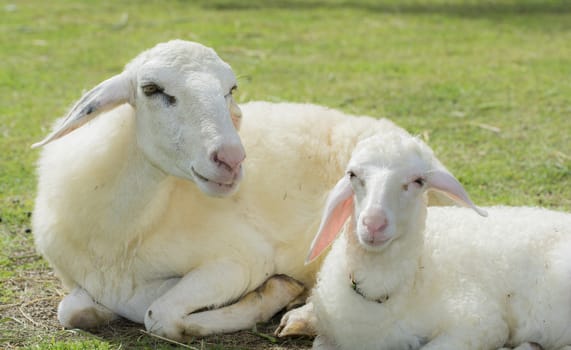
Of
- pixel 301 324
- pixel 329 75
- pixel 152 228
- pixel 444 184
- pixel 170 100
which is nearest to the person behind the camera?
pixel 444 184

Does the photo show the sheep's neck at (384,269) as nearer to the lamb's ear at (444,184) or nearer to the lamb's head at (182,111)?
the lamb's ear at (444,184)

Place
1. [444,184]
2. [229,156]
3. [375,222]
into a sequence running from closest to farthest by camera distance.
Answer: [375,222] < [444,184] < [229,156]

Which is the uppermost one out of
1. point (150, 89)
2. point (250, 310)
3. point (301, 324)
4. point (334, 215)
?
point (150, 89)

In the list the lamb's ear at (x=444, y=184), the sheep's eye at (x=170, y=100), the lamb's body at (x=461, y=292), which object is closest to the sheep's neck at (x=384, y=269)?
the lamb's body at (x=461, y=292)

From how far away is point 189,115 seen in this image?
478 centimetres

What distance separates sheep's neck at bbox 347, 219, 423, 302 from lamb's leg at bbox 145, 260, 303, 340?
Result: 36.5 inches

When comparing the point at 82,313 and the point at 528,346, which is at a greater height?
the point at 528,346

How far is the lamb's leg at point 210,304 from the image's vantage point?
498 cm

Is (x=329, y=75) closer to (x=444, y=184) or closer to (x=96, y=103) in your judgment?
(x=96, y=103)

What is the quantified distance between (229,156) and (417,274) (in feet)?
3.56

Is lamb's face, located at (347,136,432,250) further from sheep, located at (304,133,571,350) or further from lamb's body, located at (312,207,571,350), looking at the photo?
lamb's body, located at (312,207,571,350)

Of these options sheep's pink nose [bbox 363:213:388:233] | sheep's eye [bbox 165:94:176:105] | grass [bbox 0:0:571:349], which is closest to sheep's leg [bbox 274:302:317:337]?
grass [bbox 0:0:571:349]

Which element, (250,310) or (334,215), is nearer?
(334,215)

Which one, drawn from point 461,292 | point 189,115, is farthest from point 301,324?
point 189,115
